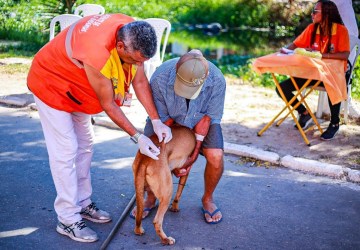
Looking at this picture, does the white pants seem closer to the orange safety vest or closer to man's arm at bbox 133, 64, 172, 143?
the orange safety vest

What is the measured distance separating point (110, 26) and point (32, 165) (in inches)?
91.1

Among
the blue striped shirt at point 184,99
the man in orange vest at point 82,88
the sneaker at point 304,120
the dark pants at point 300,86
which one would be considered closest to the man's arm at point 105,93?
the man in orange vest at point 82,88

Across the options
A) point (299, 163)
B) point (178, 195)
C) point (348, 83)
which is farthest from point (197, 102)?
point (348, 83)

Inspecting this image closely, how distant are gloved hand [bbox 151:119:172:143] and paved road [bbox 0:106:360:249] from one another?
30.5 inches

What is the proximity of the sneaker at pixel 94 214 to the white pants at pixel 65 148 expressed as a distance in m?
0.17

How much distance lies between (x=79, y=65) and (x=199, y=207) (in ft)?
5.64

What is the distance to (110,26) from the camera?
3156mm

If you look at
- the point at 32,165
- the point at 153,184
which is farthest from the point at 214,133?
the point at 32,165

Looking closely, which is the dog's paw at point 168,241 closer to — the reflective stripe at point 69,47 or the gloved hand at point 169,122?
the gloved hand at point 169,122

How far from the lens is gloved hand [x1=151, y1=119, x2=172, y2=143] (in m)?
3.55

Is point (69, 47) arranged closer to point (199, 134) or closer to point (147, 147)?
point (147, 147)

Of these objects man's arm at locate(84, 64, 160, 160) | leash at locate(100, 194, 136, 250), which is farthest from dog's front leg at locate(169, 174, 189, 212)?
man's arm at locate(84, 64, 160, 160)

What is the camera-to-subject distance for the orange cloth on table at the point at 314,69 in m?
5.46

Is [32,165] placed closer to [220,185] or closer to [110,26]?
[220,185]
